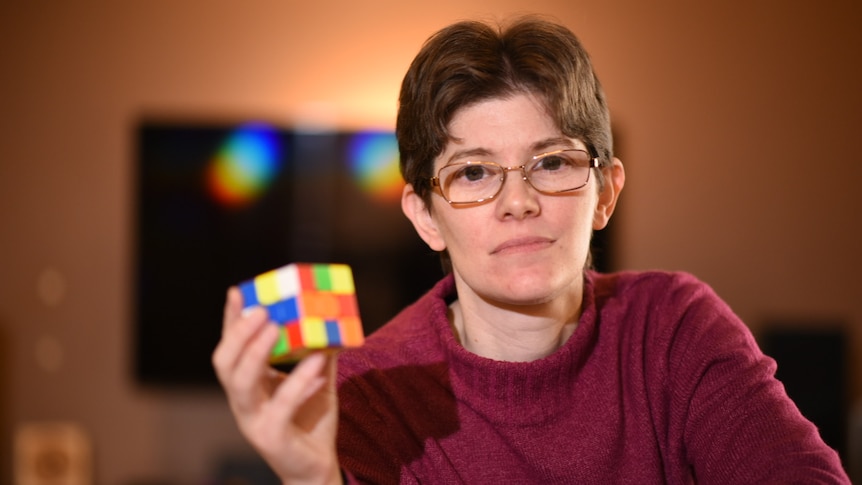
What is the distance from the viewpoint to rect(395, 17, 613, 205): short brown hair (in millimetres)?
1420

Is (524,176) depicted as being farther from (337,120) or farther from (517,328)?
(337,120)

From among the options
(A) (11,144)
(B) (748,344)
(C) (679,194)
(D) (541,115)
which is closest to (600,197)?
(D) (541,115)

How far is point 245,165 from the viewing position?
3941 millimetres

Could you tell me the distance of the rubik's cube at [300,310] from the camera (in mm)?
1069

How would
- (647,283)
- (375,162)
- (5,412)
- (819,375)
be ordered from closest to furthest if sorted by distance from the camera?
(647,283) → (819,375) → (375,162) → (5,412)

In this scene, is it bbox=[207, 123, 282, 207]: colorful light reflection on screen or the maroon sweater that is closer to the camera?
the maroon sweater

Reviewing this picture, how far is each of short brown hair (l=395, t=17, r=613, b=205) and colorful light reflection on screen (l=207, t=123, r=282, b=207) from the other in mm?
2475

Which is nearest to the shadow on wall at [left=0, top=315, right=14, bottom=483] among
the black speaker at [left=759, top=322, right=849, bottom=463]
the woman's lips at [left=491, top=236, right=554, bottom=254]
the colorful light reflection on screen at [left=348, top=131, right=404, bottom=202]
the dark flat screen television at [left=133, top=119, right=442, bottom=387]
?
Result: the dark flat screen television at [left=133, top=119, right=442, bottom=387]

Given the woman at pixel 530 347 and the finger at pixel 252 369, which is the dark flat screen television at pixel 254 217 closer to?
the woman at pixel 530 347

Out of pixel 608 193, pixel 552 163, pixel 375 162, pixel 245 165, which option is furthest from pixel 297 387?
pixel 245 165

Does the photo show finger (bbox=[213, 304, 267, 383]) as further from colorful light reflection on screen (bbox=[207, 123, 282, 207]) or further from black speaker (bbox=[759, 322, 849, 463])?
black speaker (bbox=[759, 322, 849, 463])

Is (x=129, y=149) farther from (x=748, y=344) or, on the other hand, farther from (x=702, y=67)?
(x=748, y=344)

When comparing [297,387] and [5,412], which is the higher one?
[297,387]

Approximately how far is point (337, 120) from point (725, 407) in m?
2.81
